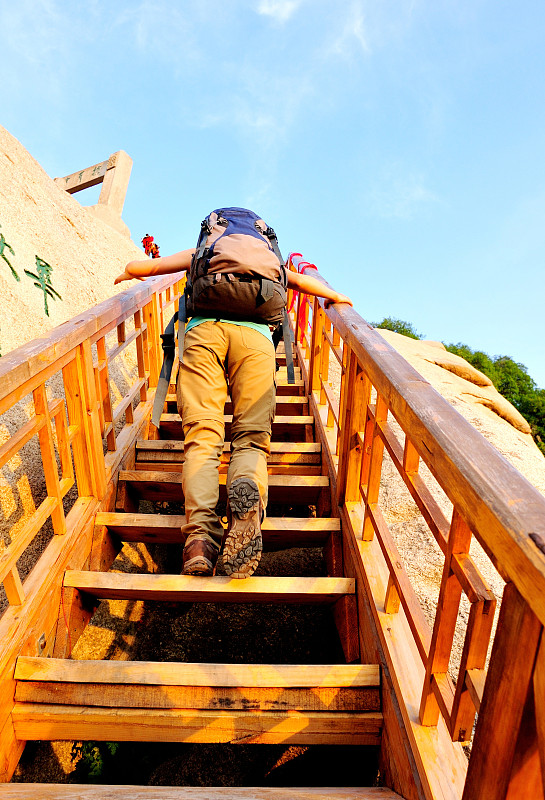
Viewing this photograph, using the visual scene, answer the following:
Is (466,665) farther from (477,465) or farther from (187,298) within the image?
(187,298)

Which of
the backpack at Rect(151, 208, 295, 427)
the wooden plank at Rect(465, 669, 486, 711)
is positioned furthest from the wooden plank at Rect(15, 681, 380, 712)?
the backpack at Rect(151, 208, 295, 427)

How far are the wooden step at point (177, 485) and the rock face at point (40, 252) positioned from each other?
198cm

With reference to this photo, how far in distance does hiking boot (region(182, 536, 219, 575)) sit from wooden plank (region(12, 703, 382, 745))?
0.58m

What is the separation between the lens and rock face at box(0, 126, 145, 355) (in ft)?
16.4

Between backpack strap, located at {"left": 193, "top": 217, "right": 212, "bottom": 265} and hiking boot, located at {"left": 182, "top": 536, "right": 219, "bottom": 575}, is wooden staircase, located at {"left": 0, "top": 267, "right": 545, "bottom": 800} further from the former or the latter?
backpack strap, located at {"left": 193, "top": 217, "right": 212, "bottom": 265}

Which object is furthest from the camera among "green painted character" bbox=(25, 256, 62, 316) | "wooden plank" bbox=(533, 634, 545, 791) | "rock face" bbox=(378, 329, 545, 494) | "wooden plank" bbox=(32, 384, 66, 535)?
"rock face" bbox=(378, 329, 545, 494)

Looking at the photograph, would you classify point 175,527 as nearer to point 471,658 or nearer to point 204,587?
point 204,587

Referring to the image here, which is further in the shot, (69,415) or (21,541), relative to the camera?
(69,415)

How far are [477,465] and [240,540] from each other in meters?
1.37

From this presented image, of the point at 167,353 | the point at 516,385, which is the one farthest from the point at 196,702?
the point at 516,385

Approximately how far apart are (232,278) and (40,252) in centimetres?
451

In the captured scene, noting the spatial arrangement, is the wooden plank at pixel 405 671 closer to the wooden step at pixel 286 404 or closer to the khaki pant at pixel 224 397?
the khaki pant at pixel 224 397

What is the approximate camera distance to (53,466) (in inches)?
89.5

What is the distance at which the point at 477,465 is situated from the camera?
1133 mm
